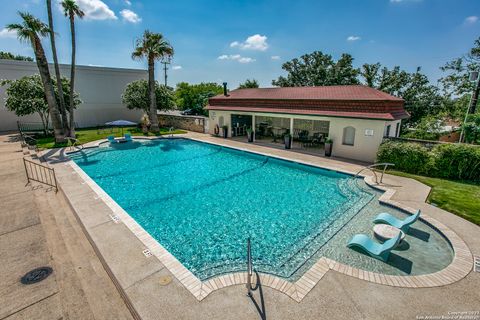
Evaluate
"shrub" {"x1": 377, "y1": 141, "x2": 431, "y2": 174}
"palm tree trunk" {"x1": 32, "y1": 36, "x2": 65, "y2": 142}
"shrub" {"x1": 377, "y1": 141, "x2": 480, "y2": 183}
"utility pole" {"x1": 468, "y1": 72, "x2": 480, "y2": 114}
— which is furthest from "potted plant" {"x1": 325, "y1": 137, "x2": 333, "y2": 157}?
"palm tree trunk" {"x1": 32, "y1": 36, "x2": 65, "y2": 142}

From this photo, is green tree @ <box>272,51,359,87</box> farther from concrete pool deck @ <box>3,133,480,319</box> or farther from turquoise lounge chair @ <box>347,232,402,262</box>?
turquoise lounge chair @ <box>347,232,402,262</box>

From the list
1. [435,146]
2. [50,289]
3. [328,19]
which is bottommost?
[50,289]

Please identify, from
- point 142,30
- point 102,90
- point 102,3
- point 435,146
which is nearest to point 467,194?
point 435,146

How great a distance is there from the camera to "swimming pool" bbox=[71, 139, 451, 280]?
630 cm

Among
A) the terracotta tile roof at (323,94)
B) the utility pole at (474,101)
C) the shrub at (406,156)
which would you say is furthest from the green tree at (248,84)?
the shrub at (406,156)

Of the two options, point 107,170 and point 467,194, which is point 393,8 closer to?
point 467,194

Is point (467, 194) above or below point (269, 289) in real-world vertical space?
above

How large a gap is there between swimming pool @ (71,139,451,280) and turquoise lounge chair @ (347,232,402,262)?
0.24 meters

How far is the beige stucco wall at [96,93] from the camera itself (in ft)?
81.6

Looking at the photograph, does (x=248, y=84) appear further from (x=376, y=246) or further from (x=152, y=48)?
(x=376, y=246)

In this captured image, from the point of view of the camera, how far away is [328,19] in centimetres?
1548

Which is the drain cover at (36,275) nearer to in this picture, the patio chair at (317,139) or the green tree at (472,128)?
the patio chair at (317,139)

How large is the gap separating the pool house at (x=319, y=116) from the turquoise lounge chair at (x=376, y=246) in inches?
380

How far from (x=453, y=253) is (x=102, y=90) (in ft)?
117
